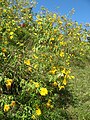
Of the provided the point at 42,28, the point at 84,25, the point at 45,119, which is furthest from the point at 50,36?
the point at 45,119

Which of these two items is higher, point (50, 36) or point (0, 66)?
point (50, 36)

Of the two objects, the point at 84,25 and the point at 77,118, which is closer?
the point at 77,118

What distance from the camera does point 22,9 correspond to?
8078 millimetres

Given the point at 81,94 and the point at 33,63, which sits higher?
the point at 33,63

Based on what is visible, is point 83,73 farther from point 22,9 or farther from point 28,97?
point 28,97

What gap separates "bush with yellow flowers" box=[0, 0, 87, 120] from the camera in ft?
13.1

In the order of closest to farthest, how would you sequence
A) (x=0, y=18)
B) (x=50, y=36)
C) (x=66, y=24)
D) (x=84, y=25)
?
(x=0, y=18) < (x=50, y=36) < (x=66, y=24) < (x=84, y=25)

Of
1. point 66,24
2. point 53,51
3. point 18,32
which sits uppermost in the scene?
point 66,24

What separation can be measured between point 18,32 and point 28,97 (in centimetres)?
298

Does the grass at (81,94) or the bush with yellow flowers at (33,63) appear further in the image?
the grass at (81,94)

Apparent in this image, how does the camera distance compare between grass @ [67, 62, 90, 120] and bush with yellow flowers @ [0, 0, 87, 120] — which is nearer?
bush with yellow flowers @ [0, 0, 87, 120]

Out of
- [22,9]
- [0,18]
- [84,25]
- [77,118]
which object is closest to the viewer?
[77,118]

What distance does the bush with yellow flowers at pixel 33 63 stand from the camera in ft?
13.1

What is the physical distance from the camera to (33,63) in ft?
16.0
